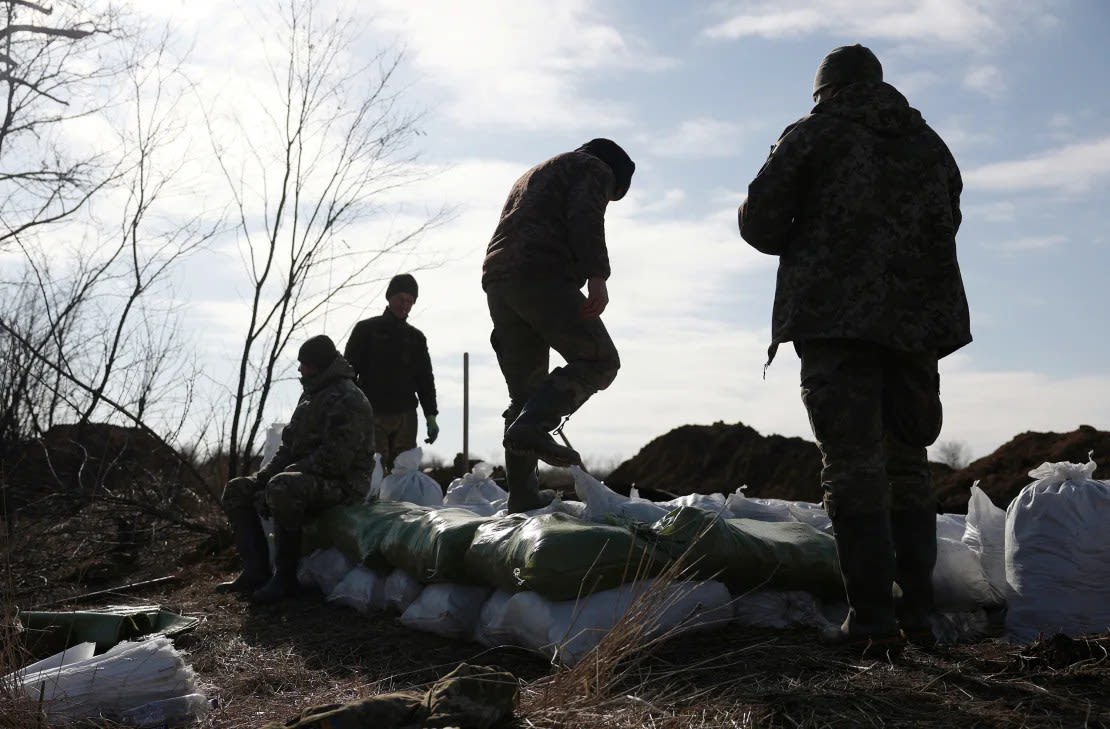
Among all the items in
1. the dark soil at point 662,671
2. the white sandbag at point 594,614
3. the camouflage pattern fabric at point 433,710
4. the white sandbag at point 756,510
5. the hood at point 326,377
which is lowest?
the dark soil at point 662,671

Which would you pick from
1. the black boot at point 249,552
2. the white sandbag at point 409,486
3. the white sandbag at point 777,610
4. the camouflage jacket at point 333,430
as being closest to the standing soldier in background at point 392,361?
the white sandbag at point 409,486

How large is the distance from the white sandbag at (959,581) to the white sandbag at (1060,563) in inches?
3.3

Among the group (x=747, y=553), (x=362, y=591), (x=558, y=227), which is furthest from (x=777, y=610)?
(x=362, y=591)

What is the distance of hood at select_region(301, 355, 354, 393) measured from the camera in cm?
560

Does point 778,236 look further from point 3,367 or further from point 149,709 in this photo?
point 3,367

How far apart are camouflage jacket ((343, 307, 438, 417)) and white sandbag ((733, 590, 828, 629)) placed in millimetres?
4463

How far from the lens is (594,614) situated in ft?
10.9

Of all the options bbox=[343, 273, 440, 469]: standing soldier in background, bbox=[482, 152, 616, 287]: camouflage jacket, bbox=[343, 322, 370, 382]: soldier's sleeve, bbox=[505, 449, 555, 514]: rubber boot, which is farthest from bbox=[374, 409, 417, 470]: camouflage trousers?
bbox=[482, 152, 616, 287]: camouflage jacket

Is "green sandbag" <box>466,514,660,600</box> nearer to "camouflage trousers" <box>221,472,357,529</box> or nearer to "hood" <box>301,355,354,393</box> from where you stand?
"camouflage trousers" <box>221,472,357,529</box>

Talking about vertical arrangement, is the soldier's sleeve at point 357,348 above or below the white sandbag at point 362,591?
above

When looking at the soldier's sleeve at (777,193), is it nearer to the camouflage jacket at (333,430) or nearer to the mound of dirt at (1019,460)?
the camouflage jacket at (333,430)

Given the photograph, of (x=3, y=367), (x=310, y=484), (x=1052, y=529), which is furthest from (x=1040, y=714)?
(x=3, y=367)

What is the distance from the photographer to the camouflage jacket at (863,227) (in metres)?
3.20

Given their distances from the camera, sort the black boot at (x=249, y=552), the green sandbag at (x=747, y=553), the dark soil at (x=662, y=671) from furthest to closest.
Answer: the black boot at (x=249, y=552), the green sandbag at (x=747, y=553), the dark soil at (x=662, y=671)
